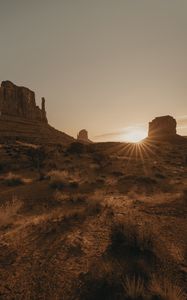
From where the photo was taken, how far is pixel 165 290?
4.01 metres

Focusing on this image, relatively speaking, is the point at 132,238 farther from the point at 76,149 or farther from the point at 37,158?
the point at 76,149

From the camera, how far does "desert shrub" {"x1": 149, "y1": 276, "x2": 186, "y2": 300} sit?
3.93 m

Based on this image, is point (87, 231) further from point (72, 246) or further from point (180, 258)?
point (180, 258)

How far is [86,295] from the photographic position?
4211mm

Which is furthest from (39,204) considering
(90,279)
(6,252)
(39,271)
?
(90,279)

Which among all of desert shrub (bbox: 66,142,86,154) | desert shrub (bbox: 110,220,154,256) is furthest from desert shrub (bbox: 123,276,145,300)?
desert shrub (bbox: 66,142,86,154)

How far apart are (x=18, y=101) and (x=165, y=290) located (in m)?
110

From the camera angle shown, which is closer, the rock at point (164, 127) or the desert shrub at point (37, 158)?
the desert shrub at point (37, 158)

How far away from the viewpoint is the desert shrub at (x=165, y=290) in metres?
3.93

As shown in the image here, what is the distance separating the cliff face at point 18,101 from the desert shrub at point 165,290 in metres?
97.8

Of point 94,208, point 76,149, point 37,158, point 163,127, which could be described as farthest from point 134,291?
point 163,127

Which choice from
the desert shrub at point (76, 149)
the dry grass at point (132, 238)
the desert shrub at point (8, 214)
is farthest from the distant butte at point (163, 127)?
the dry grass at point (132, 238)

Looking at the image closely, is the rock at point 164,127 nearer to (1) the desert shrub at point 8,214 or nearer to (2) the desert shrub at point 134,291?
(1) the desert shrub at point 8,214

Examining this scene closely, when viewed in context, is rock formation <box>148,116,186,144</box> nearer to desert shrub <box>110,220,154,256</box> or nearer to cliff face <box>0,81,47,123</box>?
cliff face <box>0,81,47,123</box>
